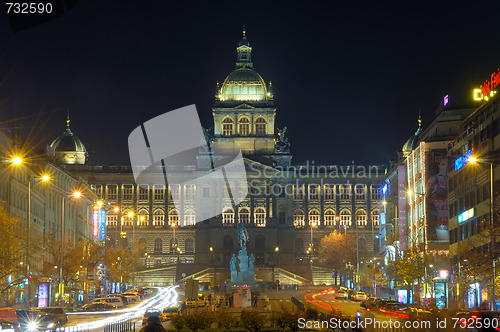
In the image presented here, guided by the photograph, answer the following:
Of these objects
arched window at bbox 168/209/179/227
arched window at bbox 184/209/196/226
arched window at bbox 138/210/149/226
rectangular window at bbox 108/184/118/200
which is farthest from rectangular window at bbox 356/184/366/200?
rectangular window at bbox 108/184/118/200

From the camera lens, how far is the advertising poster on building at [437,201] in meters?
98.2

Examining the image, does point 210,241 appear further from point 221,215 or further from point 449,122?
point 449,122

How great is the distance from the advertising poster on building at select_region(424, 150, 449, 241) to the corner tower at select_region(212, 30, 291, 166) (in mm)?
82895

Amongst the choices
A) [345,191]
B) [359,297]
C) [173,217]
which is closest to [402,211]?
[359,297]

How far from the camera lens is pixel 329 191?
187125mm

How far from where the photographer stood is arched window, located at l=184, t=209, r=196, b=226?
181 metres


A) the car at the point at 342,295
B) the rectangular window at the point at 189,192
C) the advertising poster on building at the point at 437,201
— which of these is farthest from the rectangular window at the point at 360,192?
the car at the point at 342,295

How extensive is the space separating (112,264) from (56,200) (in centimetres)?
1231

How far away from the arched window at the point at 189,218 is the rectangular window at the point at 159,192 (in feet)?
19.7

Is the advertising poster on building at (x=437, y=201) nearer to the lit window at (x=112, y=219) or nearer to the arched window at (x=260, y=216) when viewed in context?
the arched window at (x=260, y=216)

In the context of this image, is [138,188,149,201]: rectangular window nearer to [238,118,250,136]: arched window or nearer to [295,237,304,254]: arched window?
[238,118,250,136]: arched window

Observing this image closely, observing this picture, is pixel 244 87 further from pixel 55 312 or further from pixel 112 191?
pixel 55 312

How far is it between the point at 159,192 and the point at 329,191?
3453cm

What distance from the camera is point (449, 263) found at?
88.3 meters
